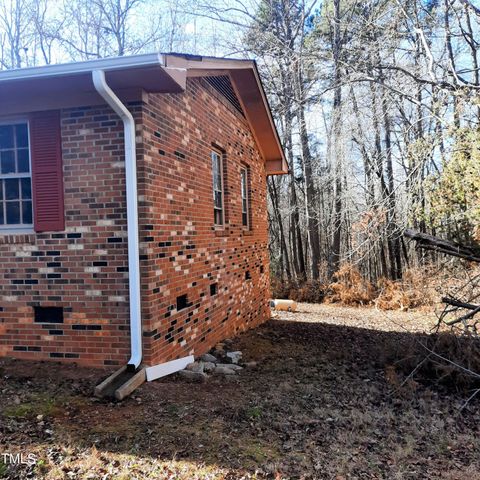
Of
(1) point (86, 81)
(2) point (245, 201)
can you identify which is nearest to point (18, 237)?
(1) point (86, 81)

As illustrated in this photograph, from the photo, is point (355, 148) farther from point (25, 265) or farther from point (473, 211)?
point (25, 265)

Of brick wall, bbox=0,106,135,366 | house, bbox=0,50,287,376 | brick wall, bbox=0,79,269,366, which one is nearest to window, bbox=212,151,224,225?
brick wall, bbox=0,79,269,366

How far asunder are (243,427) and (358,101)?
43.3 feet

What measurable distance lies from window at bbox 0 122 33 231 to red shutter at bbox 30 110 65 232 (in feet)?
0.80

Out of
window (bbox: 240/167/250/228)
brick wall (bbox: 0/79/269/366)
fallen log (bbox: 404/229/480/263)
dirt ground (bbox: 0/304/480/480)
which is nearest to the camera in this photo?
dirt ground (bbox: 0/304/480/480)

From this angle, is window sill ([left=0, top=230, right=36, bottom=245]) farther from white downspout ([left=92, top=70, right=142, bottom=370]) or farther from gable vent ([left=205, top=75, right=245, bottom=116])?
gable vent ([left=205, top=75, right=245, bottom=116])

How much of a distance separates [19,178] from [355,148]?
1377 centimetres

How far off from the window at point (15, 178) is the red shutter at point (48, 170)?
0.80 ft

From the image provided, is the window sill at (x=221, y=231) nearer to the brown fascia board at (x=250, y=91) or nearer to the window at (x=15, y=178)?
the brown fascia board at (x=250, y=91)

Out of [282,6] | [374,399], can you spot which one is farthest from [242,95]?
[282,6]

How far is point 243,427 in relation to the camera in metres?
3.95

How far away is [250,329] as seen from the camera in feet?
30.3

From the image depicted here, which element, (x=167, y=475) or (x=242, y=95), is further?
(x=242, y=95)

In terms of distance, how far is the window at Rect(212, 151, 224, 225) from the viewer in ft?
25.5
